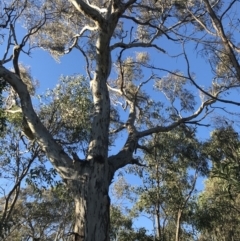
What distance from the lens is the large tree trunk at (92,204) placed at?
395cm

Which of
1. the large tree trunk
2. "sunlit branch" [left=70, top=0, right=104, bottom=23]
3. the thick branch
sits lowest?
the large tree trunk

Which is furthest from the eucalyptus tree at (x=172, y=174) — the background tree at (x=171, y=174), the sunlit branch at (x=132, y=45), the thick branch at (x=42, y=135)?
the thick branch at (x=42, y=135)

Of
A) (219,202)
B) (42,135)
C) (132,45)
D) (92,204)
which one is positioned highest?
(132,45)

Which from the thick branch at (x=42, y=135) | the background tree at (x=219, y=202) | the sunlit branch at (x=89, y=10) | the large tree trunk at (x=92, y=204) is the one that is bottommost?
the large tree trunk at (x=92, y=204)

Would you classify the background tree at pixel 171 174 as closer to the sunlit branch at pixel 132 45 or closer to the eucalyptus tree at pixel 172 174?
the eucalyptus tree at pixel 172 174

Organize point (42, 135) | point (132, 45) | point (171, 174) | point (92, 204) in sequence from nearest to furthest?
1. point (92, 204)
2. point (42, 135)
3. point (132, 45)
4. point (171, 174)

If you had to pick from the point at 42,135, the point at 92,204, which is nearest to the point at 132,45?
the point at 42,135

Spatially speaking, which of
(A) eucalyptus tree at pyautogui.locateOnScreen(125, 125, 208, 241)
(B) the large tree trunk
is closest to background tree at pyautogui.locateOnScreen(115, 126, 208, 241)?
(A) eucalyptus tree at pyautogui.locateOnScreen(125, 125, 208, 241)

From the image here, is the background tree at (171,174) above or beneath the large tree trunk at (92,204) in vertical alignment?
above

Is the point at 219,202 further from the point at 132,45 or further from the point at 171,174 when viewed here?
the point at 132,45

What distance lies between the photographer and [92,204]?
4.08m

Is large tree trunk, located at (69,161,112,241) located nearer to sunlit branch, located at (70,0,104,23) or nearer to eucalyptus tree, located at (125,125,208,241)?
sunlit branch, located at (70,0,104,23)

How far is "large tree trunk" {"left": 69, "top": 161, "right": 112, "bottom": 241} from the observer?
3.95 m

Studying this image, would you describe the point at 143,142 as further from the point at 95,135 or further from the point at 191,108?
the point at 95,135
